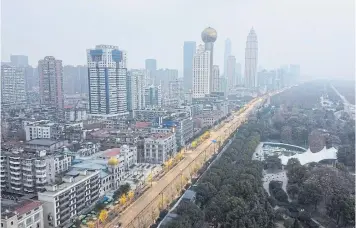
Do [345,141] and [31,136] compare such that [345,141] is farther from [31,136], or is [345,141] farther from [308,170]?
[31,136]

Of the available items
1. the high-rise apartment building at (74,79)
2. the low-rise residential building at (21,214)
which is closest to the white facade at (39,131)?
the low-rise residential building at (21,214)

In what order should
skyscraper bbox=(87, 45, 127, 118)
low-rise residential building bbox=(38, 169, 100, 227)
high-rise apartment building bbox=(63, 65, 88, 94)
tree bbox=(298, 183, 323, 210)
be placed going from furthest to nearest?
high-rise apartment building bbox=(63, 65, 88, 94) → skyscraper bbox=(87, 45, 127, 118) → tree bbox=(298, 183, 323, 210) → low-rise residential building bbox=(38, 169, 100, 227)

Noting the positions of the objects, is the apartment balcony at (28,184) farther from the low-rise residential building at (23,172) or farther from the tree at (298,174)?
the tree at (298,174)

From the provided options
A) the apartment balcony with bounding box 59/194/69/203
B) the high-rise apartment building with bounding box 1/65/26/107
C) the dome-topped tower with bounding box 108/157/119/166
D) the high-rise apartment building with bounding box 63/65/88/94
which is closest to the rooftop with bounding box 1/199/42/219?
the apartment balcony with bounding box 59/194/69/203

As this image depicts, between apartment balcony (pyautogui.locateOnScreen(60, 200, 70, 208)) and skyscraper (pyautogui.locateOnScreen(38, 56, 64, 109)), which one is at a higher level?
skyscraper (pyautogui.locateOnScreen(38, 56, 64, 109))

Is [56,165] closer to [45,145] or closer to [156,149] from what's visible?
[45,145]

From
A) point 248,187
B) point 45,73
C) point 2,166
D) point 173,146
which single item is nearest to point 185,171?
point 173,146

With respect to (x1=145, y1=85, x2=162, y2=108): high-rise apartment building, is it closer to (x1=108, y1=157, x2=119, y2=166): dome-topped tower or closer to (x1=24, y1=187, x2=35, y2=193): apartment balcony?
(x1=108, y1=157, x2=119, y2=166): dome-topped tower
